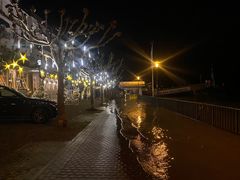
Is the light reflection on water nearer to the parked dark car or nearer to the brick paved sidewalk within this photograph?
the brick paved sidewalk

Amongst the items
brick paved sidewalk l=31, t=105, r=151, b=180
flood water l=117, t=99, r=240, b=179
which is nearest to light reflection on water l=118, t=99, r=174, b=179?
flood water l=117, t=99, r=240, b=179

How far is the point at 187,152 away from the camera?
1106cm

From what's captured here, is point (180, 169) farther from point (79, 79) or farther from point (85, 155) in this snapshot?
point (79, 79)

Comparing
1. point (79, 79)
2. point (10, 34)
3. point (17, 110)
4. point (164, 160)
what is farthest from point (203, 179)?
point (79, 79)

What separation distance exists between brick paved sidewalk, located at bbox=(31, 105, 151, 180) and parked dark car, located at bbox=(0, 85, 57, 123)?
5.36m

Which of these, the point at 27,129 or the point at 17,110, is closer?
the point at 27,129

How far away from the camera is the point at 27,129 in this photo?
54.9 ft

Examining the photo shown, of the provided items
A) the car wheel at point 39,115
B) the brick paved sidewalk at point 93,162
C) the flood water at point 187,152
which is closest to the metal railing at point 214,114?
the flood water at point 187,152

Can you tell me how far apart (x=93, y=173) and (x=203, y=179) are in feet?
7.08

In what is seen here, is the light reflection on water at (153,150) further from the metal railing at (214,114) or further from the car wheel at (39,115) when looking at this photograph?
the car wheel at (39,115)

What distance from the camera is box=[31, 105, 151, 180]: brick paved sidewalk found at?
27.3 ft

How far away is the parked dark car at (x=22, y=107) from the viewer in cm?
1803

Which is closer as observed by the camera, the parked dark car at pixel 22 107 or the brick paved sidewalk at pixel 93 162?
the brick paved sidewalk at pixel 93 162

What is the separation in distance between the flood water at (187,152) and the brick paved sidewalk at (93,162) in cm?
36
